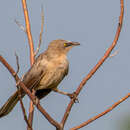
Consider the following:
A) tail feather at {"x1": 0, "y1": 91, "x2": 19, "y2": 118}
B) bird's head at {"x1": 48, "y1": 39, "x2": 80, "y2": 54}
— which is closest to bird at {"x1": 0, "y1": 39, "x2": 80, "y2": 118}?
bird's head at {"x1": 48, "y1": 39, "x2": 80, "y2": 54}

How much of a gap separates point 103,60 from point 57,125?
1.00 metres

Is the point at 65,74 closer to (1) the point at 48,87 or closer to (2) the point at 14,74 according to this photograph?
(1) the point at 48,87

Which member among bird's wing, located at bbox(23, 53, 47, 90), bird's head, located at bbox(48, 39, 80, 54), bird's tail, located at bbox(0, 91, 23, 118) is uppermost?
bird's head, located at bbox(48, 39, 80, 54)

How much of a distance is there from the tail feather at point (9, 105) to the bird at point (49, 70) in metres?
0.38

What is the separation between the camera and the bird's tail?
522cm

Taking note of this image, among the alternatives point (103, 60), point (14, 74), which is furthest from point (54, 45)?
point (14, 74)

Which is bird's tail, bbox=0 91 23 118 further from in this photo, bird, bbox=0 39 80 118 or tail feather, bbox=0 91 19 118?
→ bird, bbox=0 39 80 118

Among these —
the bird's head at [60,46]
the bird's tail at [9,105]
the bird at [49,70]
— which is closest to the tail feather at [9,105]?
the bird's tail at [9,105]

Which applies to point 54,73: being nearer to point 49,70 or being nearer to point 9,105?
point 49,70

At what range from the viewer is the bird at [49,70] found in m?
6.05

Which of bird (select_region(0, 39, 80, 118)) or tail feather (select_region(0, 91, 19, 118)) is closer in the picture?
tail feather (select_region(0, 91, 19, 118))

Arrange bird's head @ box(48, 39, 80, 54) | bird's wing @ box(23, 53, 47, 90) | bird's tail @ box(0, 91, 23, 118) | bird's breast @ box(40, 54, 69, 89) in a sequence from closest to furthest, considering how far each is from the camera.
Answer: bird's tail @ box(0, 91, 23, 118) < bird's wing @ box(23, 53, 47, 90) < bird's breast @ box(40, 54, 69, 89) < bird's head @ box(48, 39, 80, 54)

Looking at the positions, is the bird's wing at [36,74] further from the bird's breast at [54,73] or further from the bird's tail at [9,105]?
the bird's tail at [9,105]

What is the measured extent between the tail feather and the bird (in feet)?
1.25
